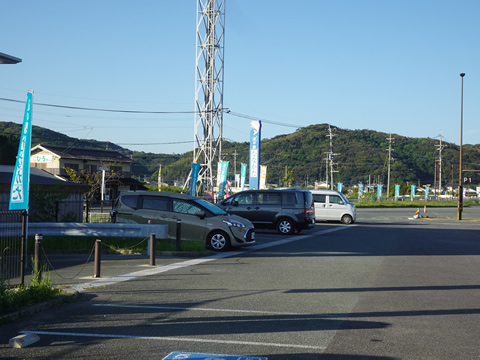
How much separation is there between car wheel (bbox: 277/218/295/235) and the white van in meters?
8.60

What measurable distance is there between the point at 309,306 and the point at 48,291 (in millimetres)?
4015

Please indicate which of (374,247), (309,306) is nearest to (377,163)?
(374,247)

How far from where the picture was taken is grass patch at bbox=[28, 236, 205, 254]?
15.1 metres

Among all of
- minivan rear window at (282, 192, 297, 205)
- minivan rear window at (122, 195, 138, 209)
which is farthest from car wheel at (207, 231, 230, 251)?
minivan rear window at (282, 192, 297, 205)

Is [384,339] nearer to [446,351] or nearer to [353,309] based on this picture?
[446,351]

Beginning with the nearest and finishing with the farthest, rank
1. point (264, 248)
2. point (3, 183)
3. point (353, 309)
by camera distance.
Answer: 1. point (353, 309)
2. point (264, 248)
3. point (3, 183)

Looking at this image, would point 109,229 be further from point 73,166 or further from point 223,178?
point 73,166

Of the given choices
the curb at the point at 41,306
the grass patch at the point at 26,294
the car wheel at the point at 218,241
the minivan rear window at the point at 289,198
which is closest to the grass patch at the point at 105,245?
the car wheel at the point at 218,241

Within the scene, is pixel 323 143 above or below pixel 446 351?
above

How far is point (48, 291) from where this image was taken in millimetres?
8203

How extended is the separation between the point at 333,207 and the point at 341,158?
9037cm

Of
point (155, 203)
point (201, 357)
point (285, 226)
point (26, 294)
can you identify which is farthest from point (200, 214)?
point (201, 357)

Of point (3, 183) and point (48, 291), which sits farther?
point (3, 183)

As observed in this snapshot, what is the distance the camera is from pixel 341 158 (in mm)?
119688
